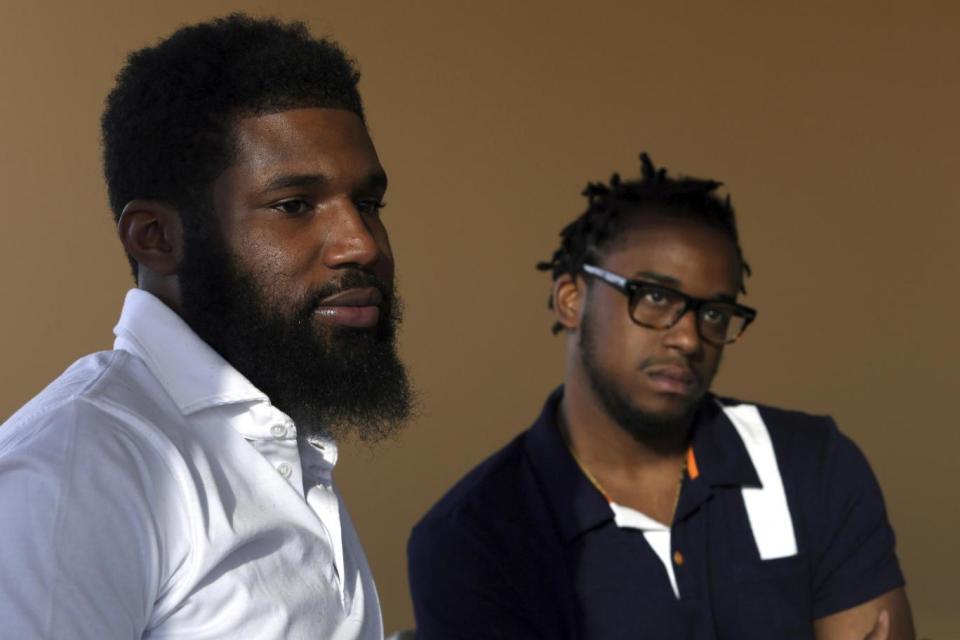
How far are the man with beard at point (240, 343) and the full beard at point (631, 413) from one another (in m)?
0.94

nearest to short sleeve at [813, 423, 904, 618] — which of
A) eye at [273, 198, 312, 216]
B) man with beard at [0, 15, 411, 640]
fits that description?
man with beard at [0, 15, 411, 640]

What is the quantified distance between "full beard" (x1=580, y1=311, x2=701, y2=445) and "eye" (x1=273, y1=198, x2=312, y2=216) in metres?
1.22

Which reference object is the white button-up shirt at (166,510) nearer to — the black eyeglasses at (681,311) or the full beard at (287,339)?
the full beard at (287,339)

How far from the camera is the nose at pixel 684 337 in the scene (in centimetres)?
237

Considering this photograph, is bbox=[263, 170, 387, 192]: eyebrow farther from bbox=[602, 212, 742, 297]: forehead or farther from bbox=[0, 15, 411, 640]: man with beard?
bbox=[602, 212, 742, 297]: forehead

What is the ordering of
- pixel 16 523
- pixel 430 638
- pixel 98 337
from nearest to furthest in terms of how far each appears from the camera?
pixel 16 523 → pixel 430 638 → pixel 98 337

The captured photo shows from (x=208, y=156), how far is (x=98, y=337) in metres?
2.56

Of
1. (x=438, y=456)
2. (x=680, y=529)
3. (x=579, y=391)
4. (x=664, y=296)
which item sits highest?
(x=664, y=296)

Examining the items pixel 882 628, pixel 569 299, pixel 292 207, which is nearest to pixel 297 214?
pixel 292 207

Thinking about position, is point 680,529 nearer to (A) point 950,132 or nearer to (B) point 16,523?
(B) point 16,523

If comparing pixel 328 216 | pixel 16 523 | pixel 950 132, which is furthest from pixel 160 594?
pixel 950 132

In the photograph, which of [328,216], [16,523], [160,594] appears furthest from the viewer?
[328,216]

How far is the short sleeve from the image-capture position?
2.34 meters

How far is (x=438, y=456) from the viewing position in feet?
13.2
